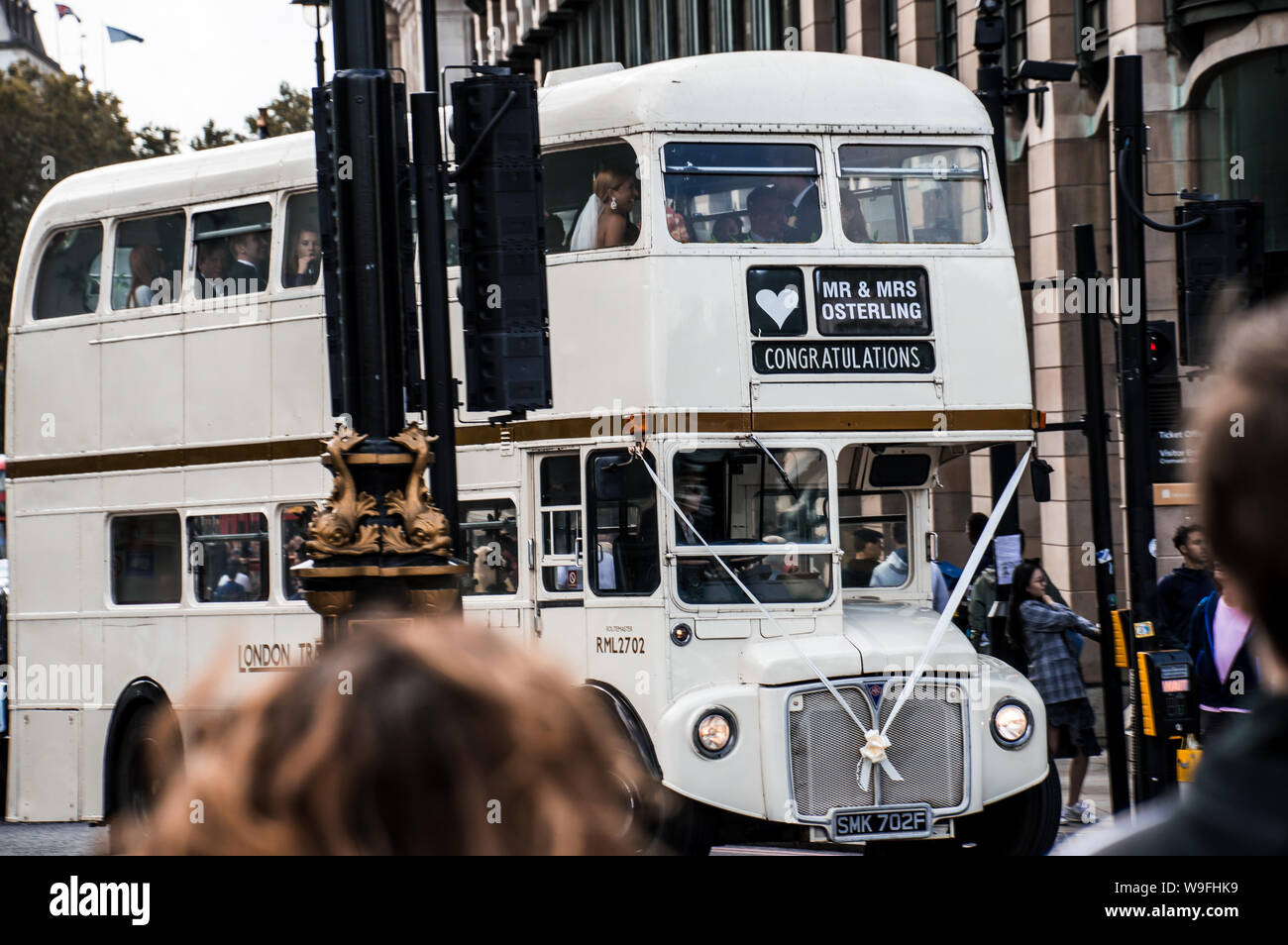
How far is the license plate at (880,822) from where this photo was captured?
10.0m

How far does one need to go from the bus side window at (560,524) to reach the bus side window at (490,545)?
0.76ft

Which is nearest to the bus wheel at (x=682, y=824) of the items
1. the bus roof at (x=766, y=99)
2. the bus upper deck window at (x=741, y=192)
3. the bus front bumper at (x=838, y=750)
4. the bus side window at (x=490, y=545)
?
the bus front bumper at (x=838, y=750)

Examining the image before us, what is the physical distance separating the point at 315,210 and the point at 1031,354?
14004mm

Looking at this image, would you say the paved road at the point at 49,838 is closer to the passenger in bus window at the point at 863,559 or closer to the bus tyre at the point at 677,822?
the bus tyre at the point at 677,822

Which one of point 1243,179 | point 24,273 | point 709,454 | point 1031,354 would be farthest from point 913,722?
point 1031,354

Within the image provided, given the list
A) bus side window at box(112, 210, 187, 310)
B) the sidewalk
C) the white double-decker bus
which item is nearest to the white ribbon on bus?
the white double-decker bus

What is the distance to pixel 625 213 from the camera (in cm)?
1098

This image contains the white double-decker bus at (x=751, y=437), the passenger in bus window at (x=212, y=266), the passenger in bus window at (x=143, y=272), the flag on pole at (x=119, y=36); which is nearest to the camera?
the white double-decker bus at (x=751, y=437)

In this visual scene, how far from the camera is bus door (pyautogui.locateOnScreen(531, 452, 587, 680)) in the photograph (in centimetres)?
1120

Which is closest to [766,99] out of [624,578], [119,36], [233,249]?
[624,578]

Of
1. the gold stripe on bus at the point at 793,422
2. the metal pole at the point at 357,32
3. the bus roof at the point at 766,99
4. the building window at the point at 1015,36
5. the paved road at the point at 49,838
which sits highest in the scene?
the building window at the point at 1015,36

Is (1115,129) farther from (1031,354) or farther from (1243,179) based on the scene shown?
(1031,354)

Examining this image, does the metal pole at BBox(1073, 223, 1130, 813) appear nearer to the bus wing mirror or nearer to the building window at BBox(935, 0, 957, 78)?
the bus wing mirror

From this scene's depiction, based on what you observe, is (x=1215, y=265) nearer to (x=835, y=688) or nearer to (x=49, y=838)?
(x=835, y=688)
